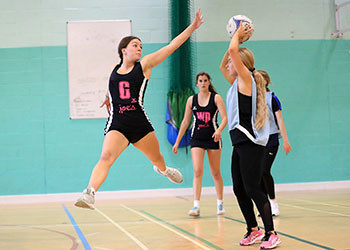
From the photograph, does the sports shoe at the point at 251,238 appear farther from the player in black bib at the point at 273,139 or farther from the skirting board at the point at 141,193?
the skirting board at the point at 141,193

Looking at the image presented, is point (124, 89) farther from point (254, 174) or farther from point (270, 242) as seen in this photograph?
point (270, 242)

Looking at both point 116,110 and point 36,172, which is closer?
point 116,110

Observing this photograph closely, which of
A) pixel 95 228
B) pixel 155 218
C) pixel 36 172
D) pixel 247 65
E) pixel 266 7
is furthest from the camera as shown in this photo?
pixel 266 7

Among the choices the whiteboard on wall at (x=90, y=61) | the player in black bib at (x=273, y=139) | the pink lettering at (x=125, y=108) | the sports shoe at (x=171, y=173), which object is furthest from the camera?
Result: the whiteboard on wall at (x=90, y=61)

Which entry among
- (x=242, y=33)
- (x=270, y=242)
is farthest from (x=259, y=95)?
(x=270, y=242)

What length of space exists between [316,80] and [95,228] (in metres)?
6.59

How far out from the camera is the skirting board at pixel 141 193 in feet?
30.2

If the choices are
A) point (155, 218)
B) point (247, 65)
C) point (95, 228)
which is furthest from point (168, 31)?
point (247, 65)

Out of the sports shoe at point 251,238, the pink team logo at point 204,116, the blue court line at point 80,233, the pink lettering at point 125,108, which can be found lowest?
the blue court line at point 80,233

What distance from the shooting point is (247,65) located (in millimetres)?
3674

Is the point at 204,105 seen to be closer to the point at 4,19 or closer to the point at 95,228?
the point at 95,228

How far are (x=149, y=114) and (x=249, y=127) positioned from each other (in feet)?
20.1

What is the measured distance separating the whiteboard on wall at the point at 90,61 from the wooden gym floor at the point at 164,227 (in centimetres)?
277

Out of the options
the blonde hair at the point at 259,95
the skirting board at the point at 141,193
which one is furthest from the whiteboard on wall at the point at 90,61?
the blonde hair at the point at 259,95
